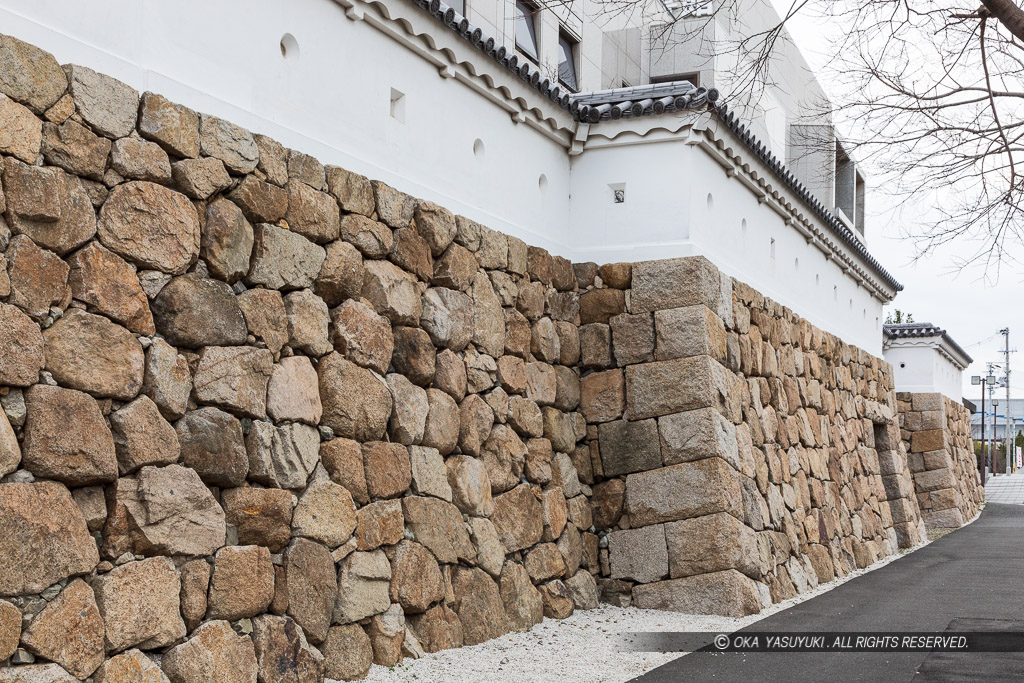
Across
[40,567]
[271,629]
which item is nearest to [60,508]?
[40,567]

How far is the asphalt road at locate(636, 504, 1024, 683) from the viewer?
5699 millimetres

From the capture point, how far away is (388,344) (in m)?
5.83

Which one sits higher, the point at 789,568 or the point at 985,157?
the point at 985,157

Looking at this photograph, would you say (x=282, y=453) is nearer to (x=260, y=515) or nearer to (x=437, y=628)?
(x=260, y=515)

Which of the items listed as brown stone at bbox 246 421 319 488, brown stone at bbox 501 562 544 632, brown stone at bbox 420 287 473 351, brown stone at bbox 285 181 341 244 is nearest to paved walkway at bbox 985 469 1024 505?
brown stone at bbox 501 562 544 632

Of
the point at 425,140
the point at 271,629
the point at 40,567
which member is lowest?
the point at 271,629

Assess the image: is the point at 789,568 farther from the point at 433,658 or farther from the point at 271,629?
the point at 271,629

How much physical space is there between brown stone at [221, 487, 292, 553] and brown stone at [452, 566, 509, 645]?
5.22 ft

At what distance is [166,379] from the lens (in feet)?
14.2

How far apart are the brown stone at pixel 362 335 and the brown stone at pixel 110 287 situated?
1.27 m

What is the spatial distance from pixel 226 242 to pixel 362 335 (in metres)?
1.09

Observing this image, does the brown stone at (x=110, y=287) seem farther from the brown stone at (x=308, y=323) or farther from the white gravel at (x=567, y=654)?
the white gravel at (x=567, y=654)

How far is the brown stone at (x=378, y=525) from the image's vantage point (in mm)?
5406

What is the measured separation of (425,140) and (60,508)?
3569 millimetres
